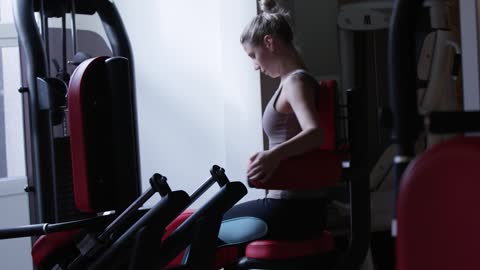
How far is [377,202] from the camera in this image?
3148 mm

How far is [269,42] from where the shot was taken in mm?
1775

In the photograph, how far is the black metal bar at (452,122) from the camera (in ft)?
2.72

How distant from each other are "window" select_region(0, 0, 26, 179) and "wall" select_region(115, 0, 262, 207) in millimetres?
544

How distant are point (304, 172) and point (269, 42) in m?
0.50

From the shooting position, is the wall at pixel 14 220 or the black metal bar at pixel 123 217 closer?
the black metal bar at pixel 123 217

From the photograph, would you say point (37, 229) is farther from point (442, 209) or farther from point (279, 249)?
point (442, 209)

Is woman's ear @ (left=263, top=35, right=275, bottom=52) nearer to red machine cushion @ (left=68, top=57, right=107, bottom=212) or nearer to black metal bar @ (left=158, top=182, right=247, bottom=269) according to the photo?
black metal bar @ (left=158, top=182, right=247, bottom=269)

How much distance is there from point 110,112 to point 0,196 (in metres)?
1.31

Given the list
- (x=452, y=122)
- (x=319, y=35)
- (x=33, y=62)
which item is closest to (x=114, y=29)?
(x=33, y=62)

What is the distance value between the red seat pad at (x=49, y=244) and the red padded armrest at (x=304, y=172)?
58cm

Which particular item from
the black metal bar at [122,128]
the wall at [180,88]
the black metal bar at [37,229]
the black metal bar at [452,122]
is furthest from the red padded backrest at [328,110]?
the wall at [180,88]

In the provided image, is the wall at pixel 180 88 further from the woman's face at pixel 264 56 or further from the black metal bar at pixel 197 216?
the black metal bar at pixel 197 216

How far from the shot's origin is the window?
110 inches

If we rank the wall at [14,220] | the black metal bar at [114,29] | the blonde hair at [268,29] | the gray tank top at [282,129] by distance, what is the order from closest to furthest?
the gray tank top at [282,129] → the blonde hair at [268,29] → the black metal bar at [114,29] → the wall at [14,220]
